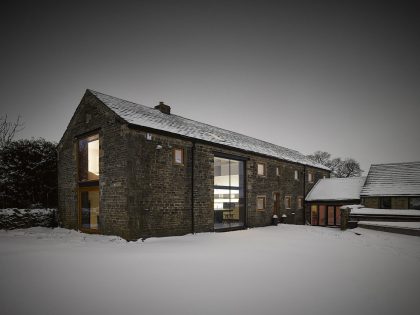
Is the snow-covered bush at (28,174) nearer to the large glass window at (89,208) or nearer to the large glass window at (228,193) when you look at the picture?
the large glass window at (89,208)

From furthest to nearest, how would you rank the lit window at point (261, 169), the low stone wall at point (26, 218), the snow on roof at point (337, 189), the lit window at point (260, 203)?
the snow on roof at point (337, 189) → the lit window at point (261, 169) → the lit window at point (260, 203) → the low stone wall at point (26, 218)

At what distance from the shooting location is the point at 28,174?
16969 millimetres

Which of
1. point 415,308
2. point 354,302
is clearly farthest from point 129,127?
point 415,308

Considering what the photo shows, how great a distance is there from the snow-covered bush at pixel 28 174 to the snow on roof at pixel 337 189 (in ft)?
71.3

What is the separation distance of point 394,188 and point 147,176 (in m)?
19.2

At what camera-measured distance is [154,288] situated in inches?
224

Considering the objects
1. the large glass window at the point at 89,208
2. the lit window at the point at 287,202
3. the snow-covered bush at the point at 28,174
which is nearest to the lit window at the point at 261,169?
the lit window at the point at 287,202

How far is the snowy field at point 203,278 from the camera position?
192 inches

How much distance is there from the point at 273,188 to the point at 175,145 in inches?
410

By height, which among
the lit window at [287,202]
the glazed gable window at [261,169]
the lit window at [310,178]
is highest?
the glazed gable window at [261,169]

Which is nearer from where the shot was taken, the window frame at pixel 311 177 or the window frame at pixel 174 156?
the window frame at pixel 174 156

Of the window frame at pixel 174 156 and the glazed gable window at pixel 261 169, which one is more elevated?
the window frame at pixel 174 156

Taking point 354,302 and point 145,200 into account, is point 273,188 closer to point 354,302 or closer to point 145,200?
point 145,200

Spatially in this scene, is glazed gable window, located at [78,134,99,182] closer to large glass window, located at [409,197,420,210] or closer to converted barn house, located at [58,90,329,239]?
converted barn house, located at [58,90,329,239]
